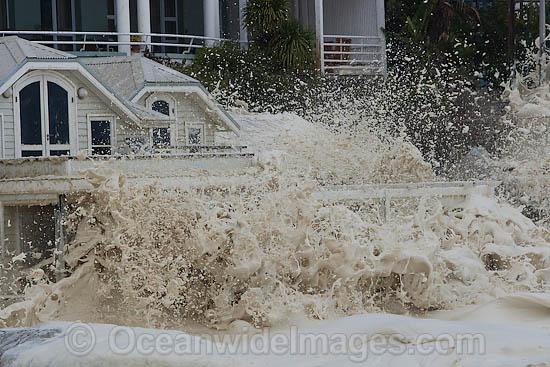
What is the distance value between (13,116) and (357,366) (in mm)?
7427

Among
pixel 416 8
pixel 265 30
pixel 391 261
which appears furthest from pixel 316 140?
pixel 416 8

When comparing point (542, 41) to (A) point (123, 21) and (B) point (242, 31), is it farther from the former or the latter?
(A) point (123, 21)

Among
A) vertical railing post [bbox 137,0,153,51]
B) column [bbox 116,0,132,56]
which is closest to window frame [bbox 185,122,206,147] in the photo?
column [bbox 116,0,132,56]

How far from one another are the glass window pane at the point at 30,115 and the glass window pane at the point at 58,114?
0.17m

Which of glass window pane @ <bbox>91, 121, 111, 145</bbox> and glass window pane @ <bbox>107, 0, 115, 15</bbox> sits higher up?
glass window pane @ <bbox>107, 0, 115, 15</bbox>

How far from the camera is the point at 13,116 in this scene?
43.7ft

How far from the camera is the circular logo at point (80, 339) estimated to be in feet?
23.7

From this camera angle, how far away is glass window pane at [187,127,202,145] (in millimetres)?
16641

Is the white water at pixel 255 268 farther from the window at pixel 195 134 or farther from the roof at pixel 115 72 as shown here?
the window at pixel 195 134

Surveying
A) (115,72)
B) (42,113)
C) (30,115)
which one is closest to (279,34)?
(115,72)

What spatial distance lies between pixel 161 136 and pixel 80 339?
8.61 m

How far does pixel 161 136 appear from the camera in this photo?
621 inches

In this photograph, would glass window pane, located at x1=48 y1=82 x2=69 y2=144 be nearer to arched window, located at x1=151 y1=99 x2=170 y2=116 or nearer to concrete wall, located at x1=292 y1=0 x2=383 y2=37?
arched window, located at x1=151 y1=99 x2=170 y2=116

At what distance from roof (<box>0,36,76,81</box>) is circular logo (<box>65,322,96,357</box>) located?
21.1ft
